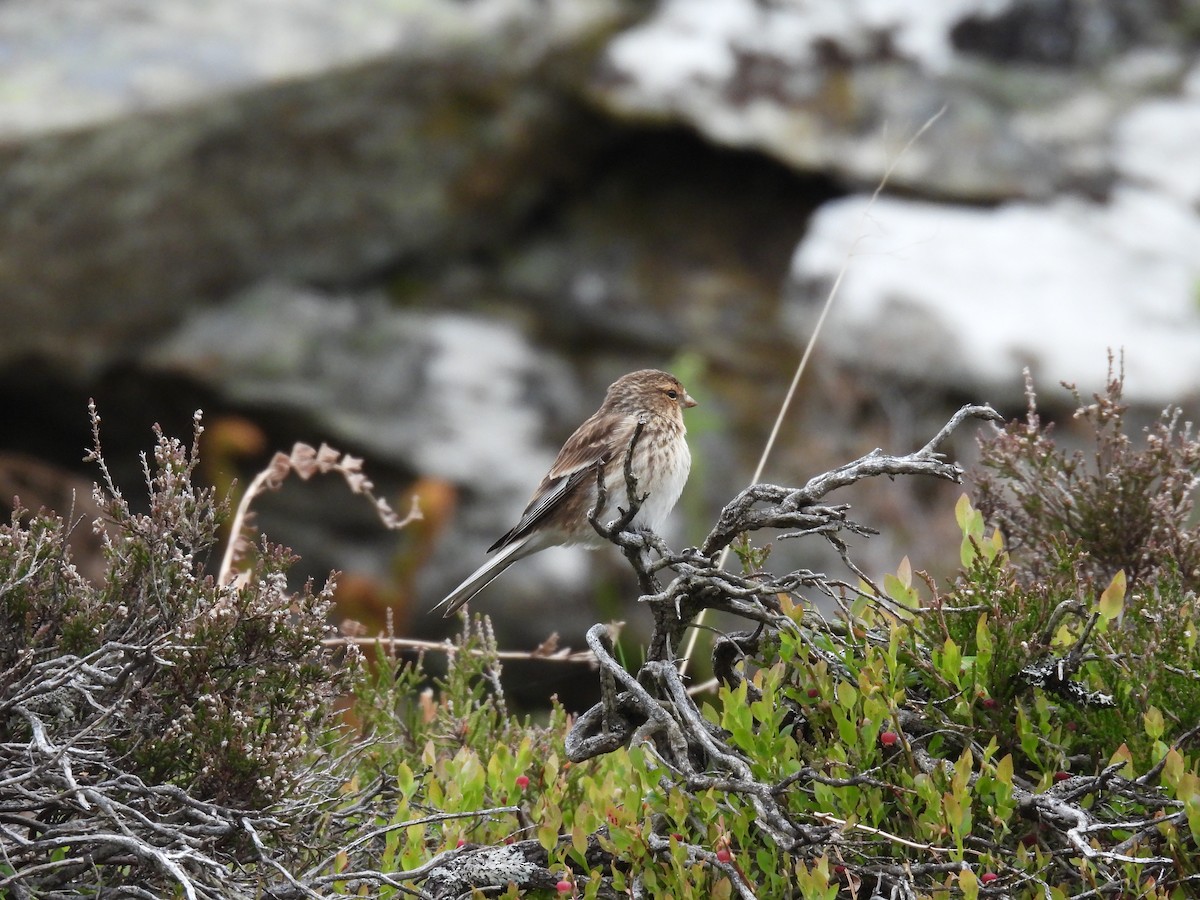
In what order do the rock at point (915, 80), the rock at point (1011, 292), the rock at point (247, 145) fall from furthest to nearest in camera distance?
the rock at point (915, 80), the rock at point (1011, 292), the rock at point (247, 145)

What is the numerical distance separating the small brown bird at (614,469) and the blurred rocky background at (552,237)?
7.91ft

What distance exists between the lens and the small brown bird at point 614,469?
15.2ft

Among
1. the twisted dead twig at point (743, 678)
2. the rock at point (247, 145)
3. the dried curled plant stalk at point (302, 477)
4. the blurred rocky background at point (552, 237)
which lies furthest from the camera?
the blurred rocky background at point (552, 237)

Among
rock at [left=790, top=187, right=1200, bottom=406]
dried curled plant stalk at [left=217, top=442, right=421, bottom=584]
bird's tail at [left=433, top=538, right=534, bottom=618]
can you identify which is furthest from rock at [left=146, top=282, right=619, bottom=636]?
dried curled plant stalk at [left=217, top=442, right=421, bottom=584]

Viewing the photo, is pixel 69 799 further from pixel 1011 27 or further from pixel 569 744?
pixel 1011 27

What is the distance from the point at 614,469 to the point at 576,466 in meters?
0.15

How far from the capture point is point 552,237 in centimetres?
948

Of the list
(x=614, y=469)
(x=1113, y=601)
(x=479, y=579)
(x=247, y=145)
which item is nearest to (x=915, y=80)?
(x=247, y=145)

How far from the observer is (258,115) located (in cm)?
811

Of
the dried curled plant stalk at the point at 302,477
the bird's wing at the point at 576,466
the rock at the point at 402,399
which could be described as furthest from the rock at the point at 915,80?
the dried curled plant stalk at the point at 302,477

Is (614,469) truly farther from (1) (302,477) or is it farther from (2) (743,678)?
(2) (743,678)

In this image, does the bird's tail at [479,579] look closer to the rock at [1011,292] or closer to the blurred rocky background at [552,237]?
the blurred rocky background at [552,237]

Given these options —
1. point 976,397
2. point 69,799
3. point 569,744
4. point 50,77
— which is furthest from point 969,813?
point 50,77

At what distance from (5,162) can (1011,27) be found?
657 centimetres
